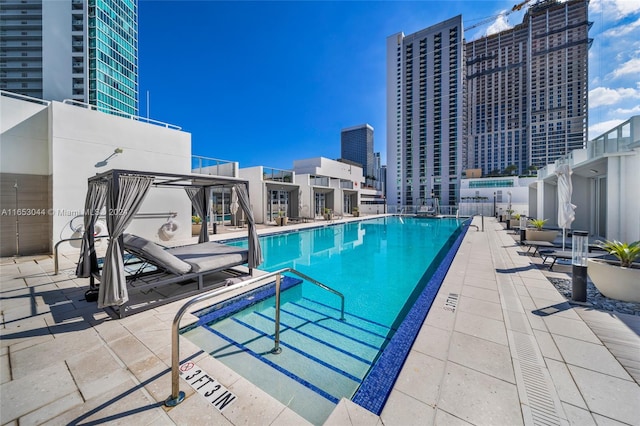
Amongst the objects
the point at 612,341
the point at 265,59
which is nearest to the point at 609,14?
the point at 612,341

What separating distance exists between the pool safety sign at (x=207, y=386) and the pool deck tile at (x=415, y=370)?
5 centimetres

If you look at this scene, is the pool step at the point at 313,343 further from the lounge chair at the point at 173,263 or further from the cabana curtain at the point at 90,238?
the cabana curtain at the point at 90,238

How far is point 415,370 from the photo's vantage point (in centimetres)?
213

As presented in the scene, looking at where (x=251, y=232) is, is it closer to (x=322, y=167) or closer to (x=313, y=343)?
(x=313, y=343)

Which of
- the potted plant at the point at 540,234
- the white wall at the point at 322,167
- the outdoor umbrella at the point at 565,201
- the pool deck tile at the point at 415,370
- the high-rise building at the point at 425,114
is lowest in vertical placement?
the pool deck tile at the point at 415,370

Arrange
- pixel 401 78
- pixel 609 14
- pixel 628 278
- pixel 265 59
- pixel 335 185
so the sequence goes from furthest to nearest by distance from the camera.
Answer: pixel 401 78, pixel 335 185, pixel 265 59, pixel 609 14, pixel 628 278

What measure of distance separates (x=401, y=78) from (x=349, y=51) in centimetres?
3748

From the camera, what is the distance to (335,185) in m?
21.2

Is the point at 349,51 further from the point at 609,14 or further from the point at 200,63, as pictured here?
the point at 609,14

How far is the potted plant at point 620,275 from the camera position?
3.47 metres

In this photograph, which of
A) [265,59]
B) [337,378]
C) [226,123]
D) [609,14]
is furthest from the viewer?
[226,123]

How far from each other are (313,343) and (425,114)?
166ft

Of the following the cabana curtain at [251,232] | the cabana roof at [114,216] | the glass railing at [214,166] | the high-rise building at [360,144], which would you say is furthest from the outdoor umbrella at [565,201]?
the high-rise building at [360,144]

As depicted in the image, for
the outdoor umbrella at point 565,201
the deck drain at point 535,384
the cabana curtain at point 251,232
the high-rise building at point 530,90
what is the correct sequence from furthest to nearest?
1. the high-rise building at point 530,90
2. the outdoor umbrella at point 565,201
3. the cabana curtain at point 251,232
4. the deck drain at point 535,384
